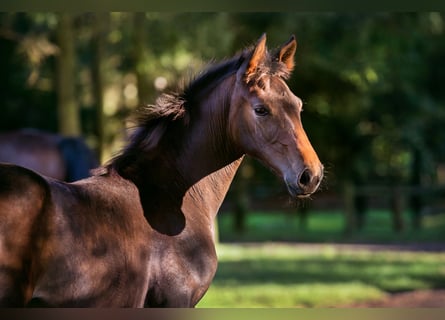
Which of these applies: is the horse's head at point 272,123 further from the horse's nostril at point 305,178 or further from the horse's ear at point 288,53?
the horse's ear at point 288,53

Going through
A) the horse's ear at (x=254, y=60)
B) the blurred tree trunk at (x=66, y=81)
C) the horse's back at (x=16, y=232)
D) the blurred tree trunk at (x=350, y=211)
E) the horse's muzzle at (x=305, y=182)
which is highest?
the blurred tree trunk at (x=66, y=81)

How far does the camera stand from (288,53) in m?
4.29

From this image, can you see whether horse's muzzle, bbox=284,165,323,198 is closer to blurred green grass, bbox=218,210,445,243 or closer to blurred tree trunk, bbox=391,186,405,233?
blurred green grass, bbox=218,210,445,243

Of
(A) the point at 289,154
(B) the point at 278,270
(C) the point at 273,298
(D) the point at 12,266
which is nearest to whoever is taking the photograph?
(D) the point at 12,266

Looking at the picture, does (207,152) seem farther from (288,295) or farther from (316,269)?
(316,269)

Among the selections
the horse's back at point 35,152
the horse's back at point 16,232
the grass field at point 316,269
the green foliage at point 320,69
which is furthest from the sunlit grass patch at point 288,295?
the horse's back at point 16,232

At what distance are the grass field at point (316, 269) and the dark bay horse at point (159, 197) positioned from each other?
4.56 meters

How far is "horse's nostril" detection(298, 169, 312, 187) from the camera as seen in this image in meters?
3.79

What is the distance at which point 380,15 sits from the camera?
12.9m

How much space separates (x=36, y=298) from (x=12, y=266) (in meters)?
0.19

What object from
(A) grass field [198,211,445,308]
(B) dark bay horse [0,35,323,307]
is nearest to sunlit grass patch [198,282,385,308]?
(A) grass field [198,211,445,308]

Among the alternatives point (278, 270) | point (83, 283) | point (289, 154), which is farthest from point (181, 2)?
point (278, 270)

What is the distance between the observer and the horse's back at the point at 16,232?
125 inches

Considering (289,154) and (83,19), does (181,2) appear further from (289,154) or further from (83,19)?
(83,19)
